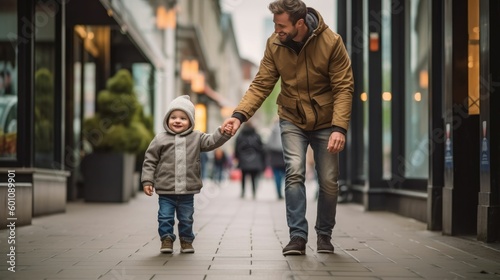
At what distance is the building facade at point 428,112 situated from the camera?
758 cm

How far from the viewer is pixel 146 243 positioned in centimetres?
757

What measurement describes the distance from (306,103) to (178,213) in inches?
51.8

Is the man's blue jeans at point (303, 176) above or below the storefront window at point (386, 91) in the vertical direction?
below

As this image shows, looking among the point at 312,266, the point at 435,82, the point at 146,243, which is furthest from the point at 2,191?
the point at 435,82

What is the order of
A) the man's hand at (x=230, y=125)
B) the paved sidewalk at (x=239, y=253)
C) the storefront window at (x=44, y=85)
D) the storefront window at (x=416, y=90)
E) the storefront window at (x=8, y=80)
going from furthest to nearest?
the storefront window at (x=44, y=85) → the storefront window at (x=416, y=90) → the storefront window at (x=8, y=80) → the man's hand at (x=230, y=125) → the paved sidewalk at (x=239, y=253)

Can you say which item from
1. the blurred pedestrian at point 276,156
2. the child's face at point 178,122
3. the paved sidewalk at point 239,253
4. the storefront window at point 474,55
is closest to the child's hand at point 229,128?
the child's face at point 178,122

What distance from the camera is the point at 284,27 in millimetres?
6344

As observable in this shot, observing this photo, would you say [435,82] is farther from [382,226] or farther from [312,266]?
[312,266]

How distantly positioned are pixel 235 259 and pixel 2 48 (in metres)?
6.08

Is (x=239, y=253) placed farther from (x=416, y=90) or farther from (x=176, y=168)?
(x=416, y=90)

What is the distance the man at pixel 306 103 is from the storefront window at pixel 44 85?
216 inches

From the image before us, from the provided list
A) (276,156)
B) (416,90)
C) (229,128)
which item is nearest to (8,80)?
(416,90)

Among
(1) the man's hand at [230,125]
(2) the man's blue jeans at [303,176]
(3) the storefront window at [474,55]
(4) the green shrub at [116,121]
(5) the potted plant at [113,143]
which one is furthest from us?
(4) the green shrub at [116,121]

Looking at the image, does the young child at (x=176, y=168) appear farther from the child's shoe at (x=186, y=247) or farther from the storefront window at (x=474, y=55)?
the storefront window at (x=474, y=55)
